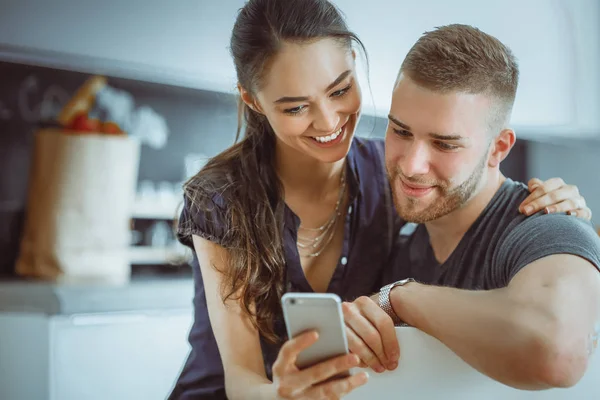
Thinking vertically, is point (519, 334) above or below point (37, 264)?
above

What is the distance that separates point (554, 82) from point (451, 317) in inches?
50.2

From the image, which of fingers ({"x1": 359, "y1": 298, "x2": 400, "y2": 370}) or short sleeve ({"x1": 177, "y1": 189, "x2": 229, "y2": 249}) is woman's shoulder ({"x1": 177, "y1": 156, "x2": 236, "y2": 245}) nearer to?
short sleeve ({"x1": 177, "y1": 189, "x2": 229, "y2": 249})

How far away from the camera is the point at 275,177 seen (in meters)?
0.97

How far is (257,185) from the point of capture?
934 mm

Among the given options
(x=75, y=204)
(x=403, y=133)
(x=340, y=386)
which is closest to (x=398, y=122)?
(x=403, y=133)

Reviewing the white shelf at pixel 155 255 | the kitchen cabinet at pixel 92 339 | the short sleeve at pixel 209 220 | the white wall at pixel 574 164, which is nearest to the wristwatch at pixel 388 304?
the short sleeve at pixel 209 220

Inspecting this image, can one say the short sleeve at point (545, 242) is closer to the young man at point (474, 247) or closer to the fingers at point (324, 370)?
the young man at point (474, 247)

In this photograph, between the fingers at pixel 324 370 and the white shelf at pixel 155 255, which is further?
the white shelf at pixel 155 255

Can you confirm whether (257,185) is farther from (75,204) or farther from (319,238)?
(75,204)

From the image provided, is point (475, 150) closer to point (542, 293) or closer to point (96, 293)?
point (542, 293)

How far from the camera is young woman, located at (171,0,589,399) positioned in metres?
0.83

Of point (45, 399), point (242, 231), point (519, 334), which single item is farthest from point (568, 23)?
point (45, 399)

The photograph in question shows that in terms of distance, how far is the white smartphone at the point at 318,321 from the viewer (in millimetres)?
517

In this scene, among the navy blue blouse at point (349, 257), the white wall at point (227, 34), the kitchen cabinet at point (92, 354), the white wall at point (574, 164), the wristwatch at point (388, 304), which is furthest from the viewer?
the white wall at point (574, 164)
